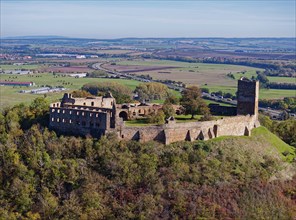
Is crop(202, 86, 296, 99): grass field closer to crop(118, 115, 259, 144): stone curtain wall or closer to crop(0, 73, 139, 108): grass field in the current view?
crop(0, 73, 139, 108): grass field

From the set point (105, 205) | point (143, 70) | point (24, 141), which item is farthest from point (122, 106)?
point (143, 70)

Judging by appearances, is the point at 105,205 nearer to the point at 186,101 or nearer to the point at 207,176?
the point at 207,176

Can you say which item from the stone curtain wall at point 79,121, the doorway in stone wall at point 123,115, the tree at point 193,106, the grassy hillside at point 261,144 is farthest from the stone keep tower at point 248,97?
the stone curtain wall at point 79,121

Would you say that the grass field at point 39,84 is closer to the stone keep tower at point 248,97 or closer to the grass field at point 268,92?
the grass field at point 268,92

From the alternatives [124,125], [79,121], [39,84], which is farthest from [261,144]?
[39,84]

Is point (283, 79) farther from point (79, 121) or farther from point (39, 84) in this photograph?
point (79, 121)

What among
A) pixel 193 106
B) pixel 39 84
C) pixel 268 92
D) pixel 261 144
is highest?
pixel 193 106
